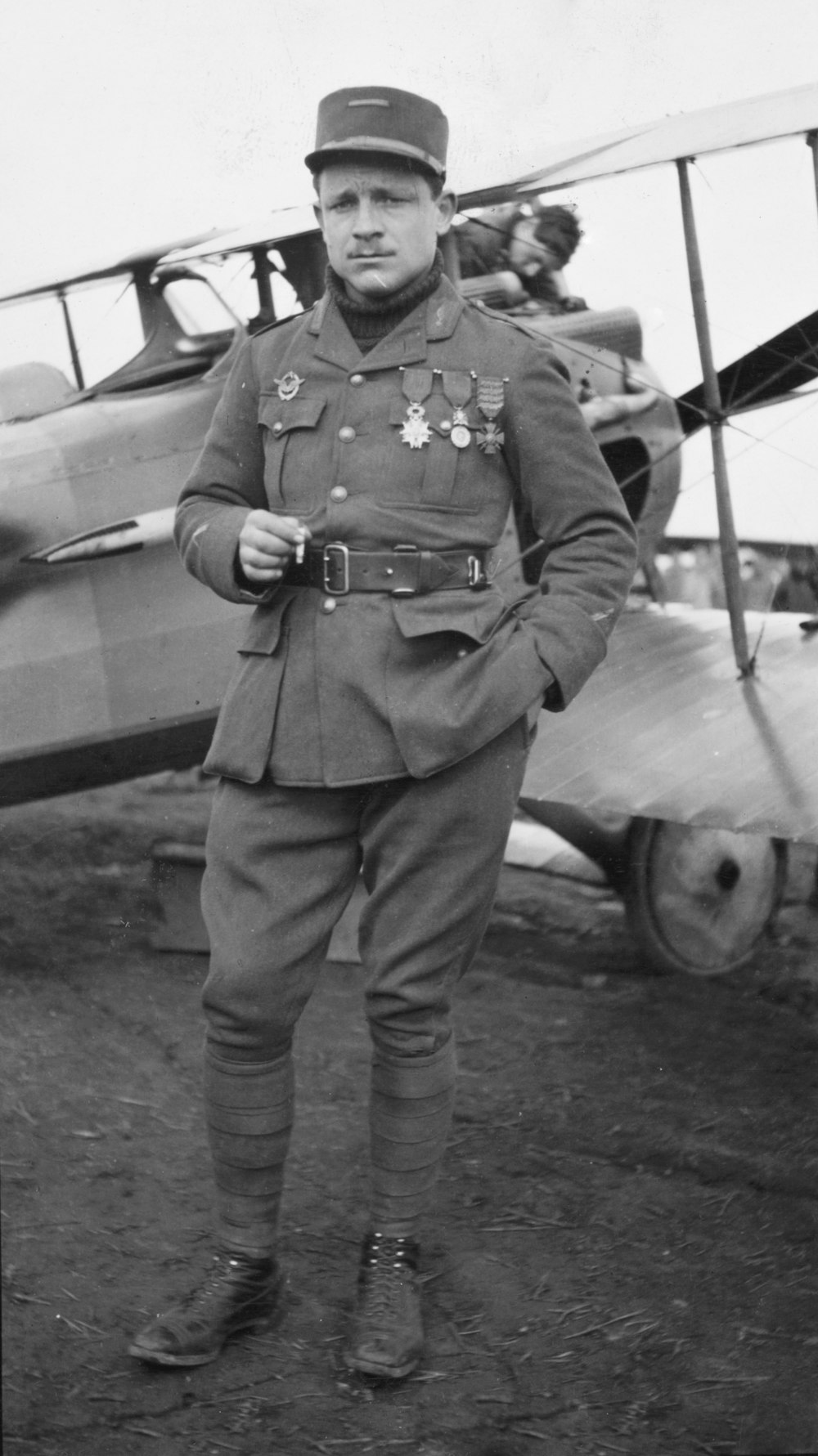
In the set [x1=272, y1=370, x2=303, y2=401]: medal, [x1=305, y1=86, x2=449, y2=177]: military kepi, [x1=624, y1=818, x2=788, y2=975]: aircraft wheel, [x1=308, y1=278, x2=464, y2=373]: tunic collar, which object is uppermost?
[x1=305, y1=86, x2=449, y2=177]: military kepi

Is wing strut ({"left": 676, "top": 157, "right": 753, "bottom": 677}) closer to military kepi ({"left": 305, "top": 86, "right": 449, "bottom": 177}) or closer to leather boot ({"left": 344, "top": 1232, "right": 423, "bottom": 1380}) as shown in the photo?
military kepi ({"left": 305, "top": 86, "right": 449, "bottom": 177})

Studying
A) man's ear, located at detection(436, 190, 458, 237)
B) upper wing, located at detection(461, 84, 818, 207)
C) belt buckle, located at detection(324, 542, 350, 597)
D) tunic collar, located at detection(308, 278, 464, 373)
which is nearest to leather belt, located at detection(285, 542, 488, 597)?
belt buckle, located at detection(324, 542, 350, 597)

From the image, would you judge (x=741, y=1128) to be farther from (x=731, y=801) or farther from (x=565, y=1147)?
(x=731, y=801)

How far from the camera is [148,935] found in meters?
4.51

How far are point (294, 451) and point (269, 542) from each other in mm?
235

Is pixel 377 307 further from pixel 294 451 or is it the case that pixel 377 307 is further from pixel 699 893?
pixel 699 893

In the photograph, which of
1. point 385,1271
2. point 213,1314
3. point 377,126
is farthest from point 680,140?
point 213,1314

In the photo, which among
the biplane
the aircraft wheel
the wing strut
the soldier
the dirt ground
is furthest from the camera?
the aircraft wheel

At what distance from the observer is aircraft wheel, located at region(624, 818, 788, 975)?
4488 millimetres

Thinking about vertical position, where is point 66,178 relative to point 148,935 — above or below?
above

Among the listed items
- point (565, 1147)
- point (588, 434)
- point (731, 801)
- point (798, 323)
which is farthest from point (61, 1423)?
point (798, 323)

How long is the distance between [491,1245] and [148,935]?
2084 millimetres

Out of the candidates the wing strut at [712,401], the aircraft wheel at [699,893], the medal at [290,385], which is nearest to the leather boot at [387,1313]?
the medal at [290,385]

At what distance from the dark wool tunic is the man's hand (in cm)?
9
